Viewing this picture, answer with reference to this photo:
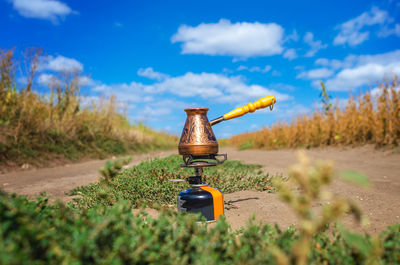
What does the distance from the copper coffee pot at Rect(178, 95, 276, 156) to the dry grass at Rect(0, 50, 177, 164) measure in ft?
22.1

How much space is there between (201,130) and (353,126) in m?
8.62

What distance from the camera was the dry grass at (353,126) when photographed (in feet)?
28.2

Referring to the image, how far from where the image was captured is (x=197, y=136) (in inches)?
108

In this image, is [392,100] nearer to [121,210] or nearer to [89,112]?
[121,210]

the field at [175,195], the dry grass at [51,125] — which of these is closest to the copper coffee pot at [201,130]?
the field at [175,195]

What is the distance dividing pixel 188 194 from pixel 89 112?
10.6 meters

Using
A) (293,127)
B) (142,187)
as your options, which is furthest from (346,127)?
(142,187)

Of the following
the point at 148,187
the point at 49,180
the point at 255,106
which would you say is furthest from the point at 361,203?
the point at 49,180

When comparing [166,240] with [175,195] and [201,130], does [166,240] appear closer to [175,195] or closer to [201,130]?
[201,130]

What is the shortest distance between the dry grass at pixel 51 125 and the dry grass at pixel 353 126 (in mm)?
7883

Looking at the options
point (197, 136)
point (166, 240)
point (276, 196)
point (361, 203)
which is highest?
point (197, 136)

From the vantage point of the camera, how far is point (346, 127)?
33.1ft

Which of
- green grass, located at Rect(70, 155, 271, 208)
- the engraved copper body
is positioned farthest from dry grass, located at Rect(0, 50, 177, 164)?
the engraved copper body

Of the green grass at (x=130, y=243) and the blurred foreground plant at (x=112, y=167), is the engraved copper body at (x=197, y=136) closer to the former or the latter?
the green grass at (x=130, y=243)
